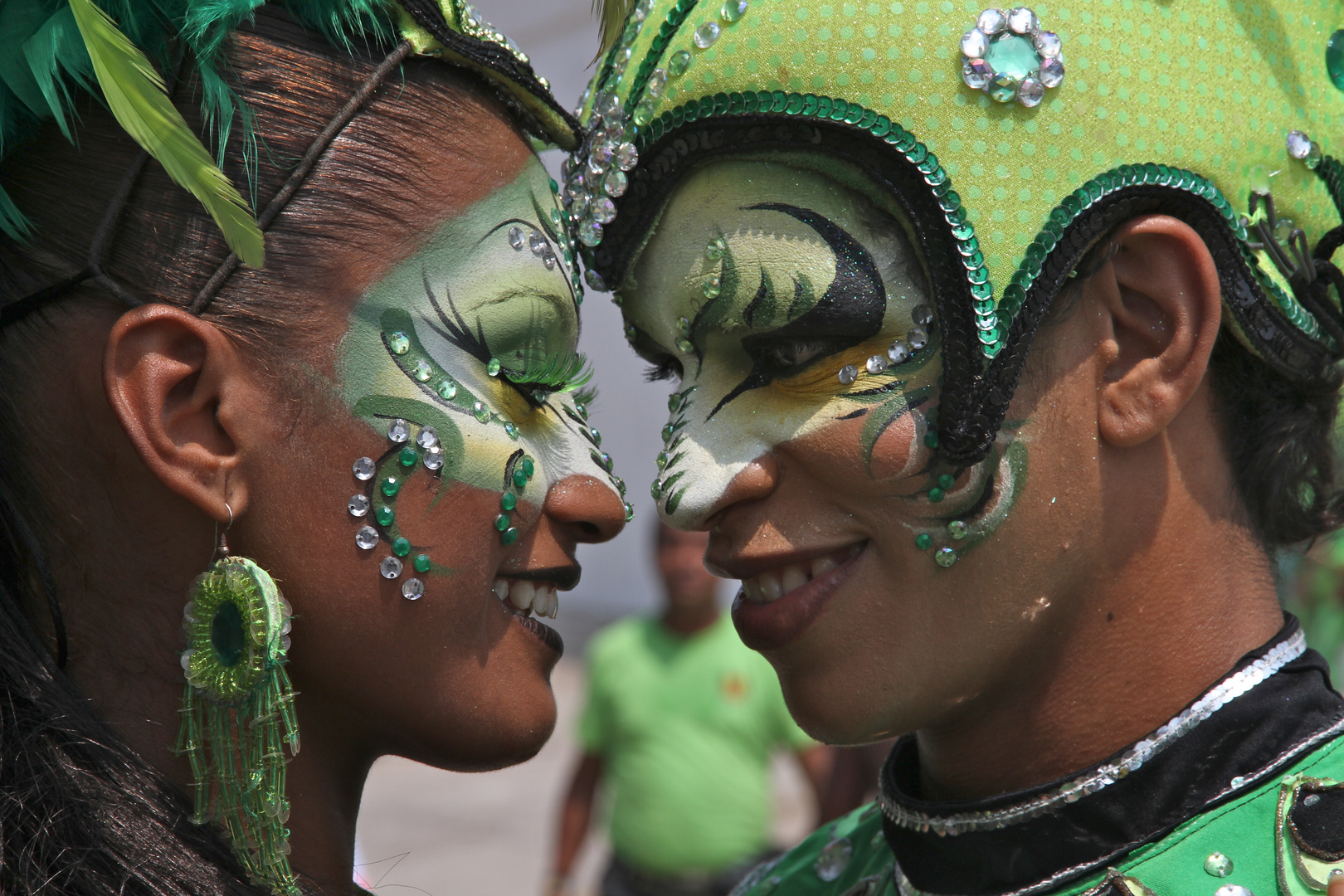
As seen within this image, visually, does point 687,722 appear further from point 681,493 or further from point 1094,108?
point 1094,108

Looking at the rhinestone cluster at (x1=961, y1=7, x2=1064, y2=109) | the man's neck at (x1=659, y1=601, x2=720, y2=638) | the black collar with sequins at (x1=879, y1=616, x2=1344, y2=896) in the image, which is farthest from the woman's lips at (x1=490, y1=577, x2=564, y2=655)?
the man's neck at (x1=659, y1=601, x2=720, y2=638)

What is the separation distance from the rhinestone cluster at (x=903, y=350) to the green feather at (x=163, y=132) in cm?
89

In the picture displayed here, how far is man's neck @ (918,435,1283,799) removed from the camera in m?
2.12

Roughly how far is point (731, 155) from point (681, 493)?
0.55 metres

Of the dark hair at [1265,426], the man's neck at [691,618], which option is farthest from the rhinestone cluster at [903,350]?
the man's neck at [691,618]

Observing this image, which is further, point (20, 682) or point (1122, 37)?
point (1122, 37)

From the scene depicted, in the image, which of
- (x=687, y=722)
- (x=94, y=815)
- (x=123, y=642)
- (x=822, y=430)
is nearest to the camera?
(x=94, y=815)

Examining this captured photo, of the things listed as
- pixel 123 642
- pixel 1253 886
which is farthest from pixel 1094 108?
pixel 123 642

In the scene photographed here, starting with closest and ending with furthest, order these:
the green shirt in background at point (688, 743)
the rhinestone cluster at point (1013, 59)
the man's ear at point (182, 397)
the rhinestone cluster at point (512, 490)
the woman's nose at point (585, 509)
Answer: the man's ear at point (182, 397), the rhinestone cluster at point (1013, 59), the rhinestone cluster at point (512, 490), the woman's nose at point (585, 509), the green shirt in background at point (688, 743)

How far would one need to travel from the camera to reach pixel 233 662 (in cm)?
189

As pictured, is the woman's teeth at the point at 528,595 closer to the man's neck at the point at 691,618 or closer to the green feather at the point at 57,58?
the green feather at the point at 57,58

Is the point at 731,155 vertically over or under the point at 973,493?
over

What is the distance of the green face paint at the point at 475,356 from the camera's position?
2.02m

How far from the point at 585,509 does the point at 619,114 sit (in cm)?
67
